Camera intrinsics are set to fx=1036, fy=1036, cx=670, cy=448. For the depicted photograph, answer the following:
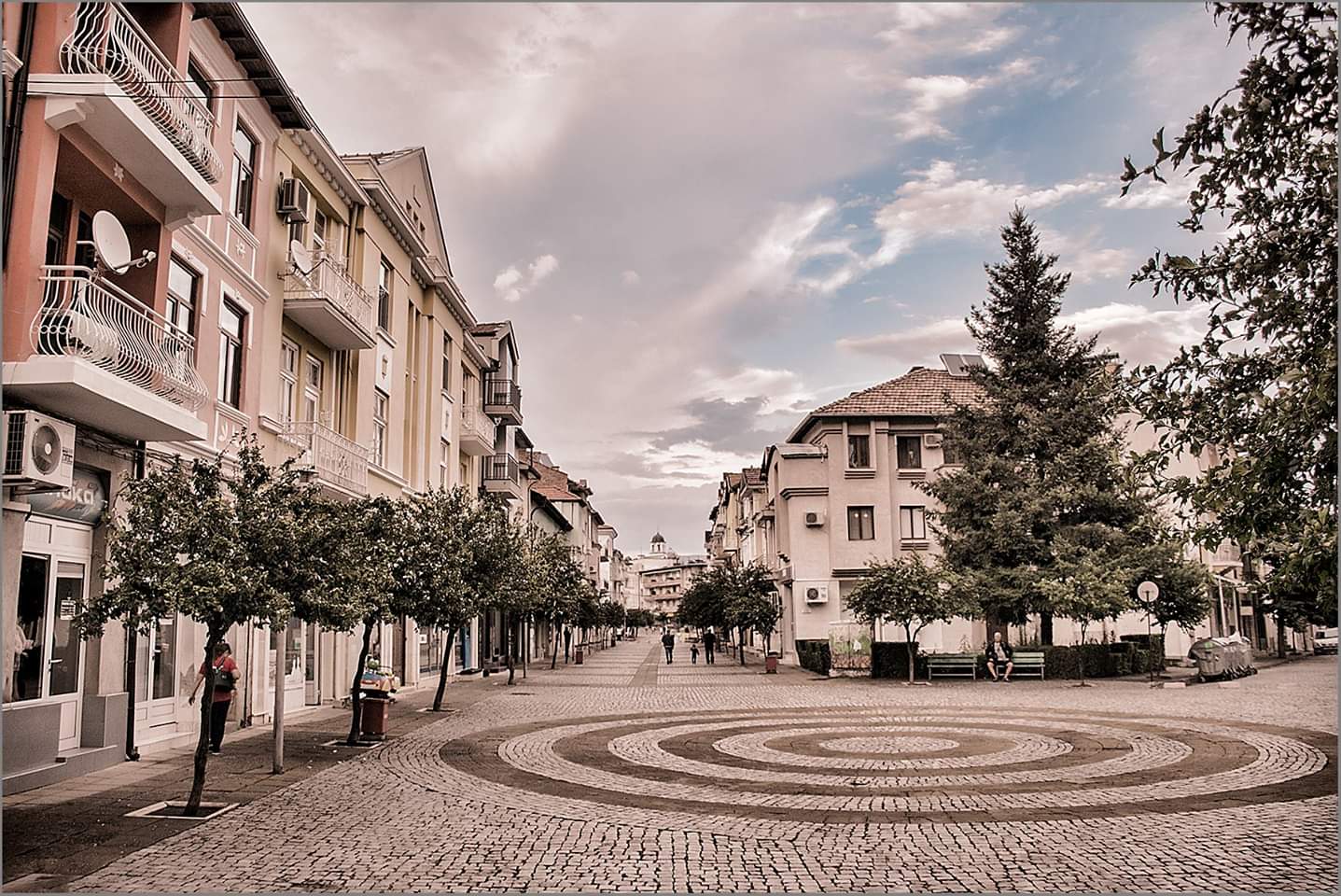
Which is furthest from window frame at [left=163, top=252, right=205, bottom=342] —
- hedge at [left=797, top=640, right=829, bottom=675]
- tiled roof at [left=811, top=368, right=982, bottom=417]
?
tiled roof at [left=811, top=368, right=982, bottom=417]

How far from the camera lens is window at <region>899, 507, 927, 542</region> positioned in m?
45.1

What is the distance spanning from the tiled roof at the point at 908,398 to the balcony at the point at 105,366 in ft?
108

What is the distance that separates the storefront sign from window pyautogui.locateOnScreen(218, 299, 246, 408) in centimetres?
429

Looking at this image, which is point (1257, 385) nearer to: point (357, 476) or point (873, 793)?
point (873, 793)

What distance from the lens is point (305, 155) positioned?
2256 centimetres

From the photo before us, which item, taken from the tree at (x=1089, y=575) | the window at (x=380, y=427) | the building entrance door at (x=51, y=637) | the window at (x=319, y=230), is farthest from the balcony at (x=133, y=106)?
the tree at (x=1089, y=575)

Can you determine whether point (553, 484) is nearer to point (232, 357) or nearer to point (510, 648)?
point (510, 648)

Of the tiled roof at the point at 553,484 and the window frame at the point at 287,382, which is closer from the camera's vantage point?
the window frame at the point at 287,382

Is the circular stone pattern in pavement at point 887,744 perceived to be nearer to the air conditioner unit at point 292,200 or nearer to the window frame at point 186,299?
the window frame at point 186,299

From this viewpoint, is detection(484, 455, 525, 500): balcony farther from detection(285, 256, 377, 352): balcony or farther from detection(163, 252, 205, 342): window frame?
detection(163, 252, 205, 342): window frame

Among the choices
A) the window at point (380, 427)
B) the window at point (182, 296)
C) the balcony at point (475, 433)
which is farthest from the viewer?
the balcony at point (475, 433)

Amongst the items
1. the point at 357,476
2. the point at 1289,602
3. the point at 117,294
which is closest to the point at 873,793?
the point at 117,294

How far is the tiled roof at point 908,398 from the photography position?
44.8 meters

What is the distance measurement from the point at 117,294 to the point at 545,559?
2295 cm
